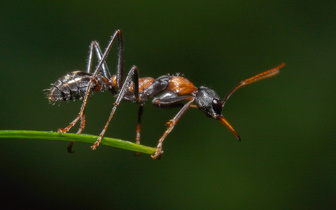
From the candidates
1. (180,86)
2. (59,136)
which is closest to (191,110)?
(180,86)

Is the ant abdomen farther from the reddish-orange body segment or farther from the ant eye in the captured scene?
the ant eye

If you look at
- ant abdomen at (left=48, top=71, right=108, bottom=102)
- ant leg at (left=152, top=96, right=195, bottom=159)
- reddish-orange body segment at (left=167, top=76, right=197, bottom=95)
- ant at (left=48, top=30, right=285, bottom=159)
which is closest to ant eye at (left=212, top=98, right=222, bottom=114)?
ant at (left=48, top=30, right=285, bottom=159)

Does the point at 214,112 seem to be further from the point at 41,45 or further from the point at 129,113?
the point at 41,45

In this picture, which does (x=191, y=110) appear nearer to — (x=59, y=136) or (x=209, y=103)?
(x=209, y=103)

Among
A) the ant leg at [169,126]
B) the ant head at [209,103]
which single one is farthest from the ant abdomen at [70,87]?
the ant head at [209,103]

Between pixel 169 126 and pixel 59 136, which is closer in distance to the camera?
pixel 59 136

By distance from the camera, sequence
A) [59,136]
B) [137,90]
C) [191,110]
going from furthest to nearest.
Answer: [191,110], [137,90], [59,136]
